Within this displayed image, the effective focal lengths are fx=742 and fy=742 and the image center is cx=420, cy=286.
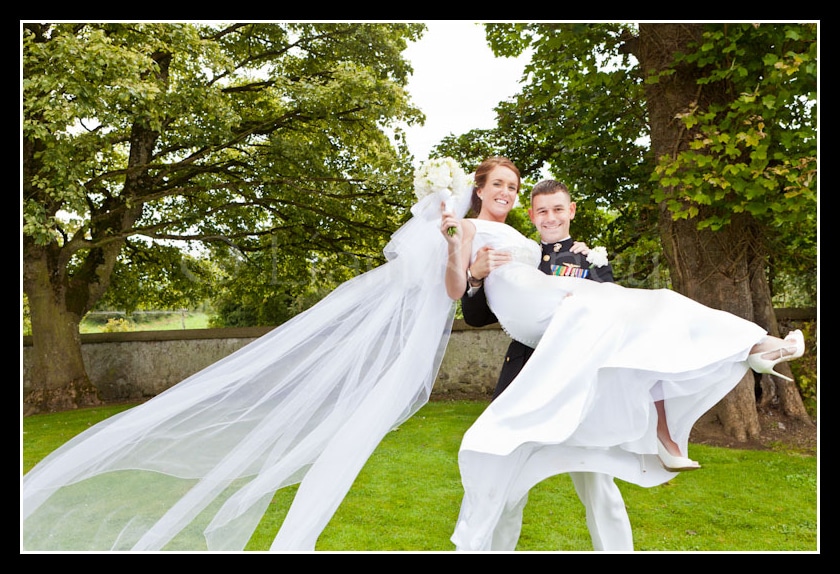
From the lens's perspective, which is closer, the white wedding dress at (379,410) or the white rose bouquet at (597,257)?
the white wedding dress at (379,410)

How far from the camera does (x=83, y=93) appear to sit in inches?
258

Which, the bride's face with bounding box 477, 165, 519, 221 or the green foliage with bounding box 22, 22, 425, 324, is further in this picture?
the green foliage with bounding box 22, 22, 425, 324

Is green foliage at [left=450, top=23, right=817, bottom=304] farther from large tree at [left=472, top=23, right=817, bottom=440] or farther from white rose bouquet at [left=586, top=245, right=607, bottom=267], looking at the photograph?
white rose bouquet at [left=586, top=245, right=607, bottom=267]

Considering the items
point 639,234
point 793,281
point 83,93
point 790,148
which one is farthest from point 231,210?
point 793,281

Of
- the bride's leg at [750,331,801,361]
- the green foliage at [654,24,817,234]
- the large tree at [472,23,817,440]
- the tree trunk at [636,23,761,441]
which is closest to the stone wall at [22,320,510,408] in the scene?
the large tree at [472,23,817,440]

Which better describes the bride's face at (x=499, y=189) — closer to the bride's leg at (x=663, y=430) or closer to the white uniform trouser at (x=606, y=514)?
the bride's leg at (x=663, y=430)

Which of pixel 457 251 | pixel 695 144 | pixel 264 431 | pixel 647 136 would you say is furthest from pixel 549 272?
pixel 647 136

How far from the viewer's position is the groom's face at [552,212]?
2.81 m

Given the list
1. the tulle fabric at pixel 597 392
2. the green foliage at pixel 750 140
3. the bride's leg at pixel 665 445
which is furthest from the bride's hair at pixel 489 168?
the green foliage at pixel 750 140

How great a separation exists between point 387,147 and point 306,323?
6.33 m

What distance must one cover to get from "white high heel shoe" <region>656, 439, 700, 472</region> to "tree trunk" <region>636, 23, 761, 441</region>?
371 cm

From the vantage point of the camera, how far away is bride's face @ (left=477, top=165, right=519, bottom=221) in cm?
291

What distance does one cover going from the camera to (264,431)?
116 inches

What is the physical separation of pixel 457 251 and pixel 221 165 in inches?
289
